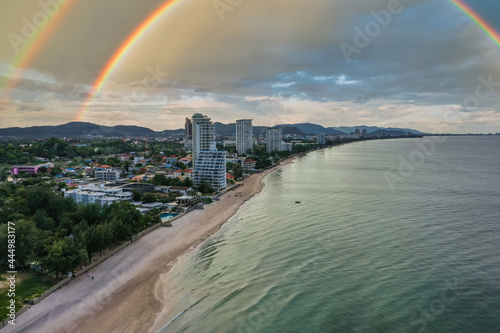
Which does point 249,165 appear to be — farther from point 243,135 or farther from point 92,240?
point 92,240

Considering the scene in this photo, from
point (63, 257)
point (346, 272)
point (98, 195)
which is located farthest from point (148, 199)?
point (346, 272)

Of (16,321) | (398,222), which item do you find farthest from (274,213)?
(16,321)

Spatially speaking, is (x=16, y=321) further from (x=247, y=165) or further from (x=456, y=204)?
(x=247, y=165)

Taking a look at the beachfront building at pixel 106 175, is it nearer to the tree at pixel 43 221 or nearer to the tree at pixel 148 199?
the tree at pixel 148 199

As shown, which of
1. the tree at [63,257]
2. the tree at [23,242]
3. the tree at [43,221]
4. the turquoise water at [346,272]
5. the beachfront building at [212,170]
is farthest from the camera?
the beachfront building at [212,170]

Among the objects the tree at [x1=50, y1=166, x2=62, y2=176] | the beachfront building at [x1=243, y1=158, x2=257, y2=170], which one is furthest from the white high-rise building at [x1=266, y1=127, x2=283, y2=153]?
the tree at [x1=50, y1=166, x2=62, y2=176]

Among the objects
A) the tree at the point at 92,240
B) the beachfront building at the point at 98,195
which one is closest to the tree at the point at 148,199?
the beachfront building at the point at 98,195

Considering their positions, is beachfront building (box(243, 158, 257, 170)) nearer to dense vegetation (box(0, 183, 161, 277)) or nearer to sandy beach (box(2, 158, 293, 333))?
dense vegetation (box(0, 183, 161, 277))
